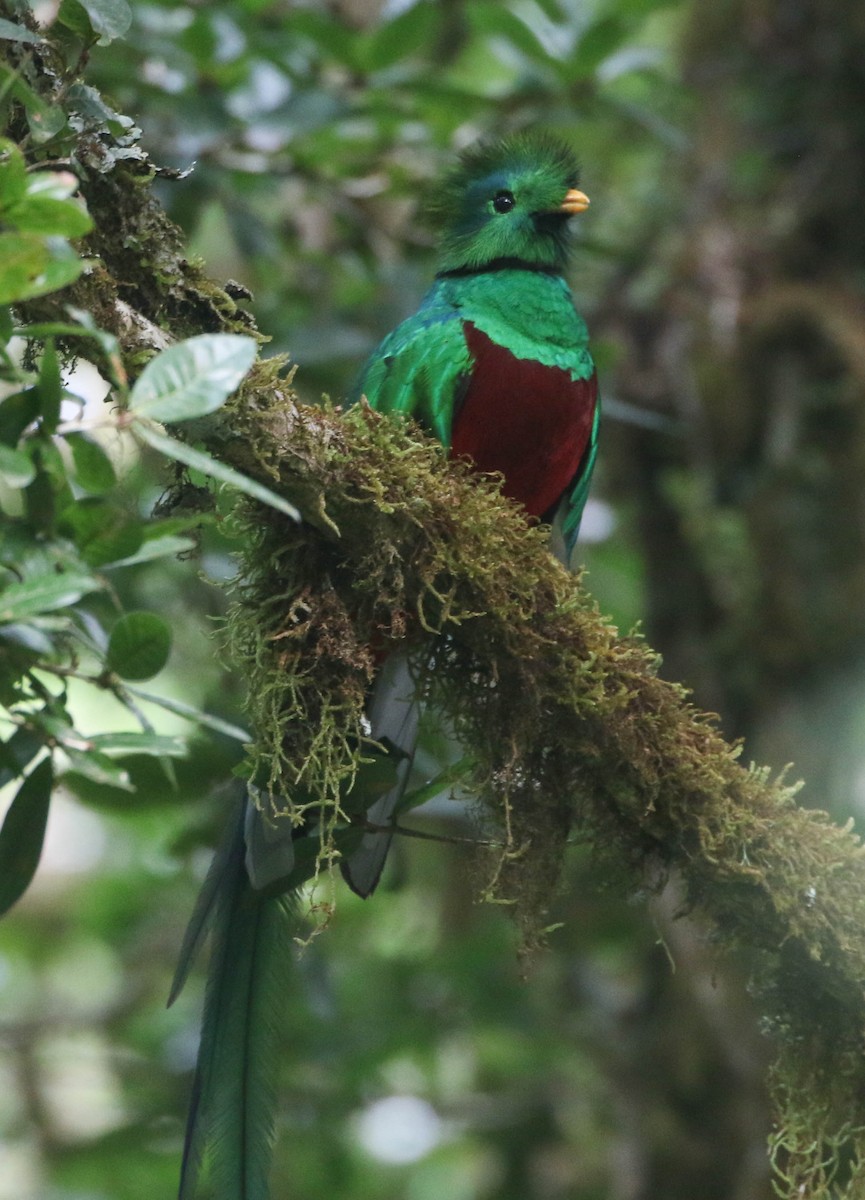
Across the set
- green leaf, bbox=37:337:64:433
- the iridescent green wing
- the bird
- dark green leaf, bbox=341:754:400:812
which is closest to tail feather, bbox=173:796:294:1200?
the bird

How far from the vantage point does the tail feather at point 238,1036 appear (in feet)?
6.28

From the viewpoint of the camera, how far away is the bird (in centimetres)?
201

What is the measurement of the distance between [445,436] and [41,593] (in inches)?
54.8

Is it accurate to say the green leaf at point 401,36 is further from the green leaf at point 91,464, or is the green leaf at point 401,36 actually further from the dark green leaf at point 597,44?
the green leaf at point 91,464

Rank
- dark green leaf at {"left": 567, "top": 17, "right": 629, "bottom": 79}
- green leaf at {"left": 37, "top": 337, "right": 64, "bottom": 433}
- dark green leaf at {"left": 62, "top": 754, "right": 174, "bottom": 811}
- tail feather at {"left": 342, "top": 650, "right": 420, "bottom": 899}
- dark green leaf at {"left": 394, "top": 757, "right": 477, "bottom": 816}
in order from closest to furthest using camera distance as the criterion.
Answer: green leaf at {"left": 37, "top": 337, "right": 64, "bottom": 433}
dark green leaf at {"left": 394, "top": 757, "right": 477, "bottom": 816}
tail feather at {"left": 342, "top": 650, "right": 420, "bottom": 899}
dark green leaf at {"left": 62, "top": 754, "right": 174, "bottom": 811}
dark green leaf at {"left": 567, "top": 17, "right": 629, "bottom": 79}

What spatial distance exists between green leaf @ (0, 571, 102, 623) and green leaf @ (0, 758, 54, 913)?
0.43 m

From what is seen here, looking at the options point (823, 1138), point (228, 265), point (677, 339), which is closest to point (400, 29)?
point (677, 339)

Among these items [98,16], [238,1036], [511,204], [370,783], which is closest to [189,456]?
[98,16]

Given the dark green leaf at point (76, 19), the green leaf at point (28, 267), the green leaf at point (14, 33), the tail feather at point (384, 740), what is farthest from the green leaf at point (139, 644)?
the tail feather at point (384, 740)

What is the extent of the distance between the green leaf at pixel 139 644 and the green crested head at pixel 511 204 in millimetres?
1758

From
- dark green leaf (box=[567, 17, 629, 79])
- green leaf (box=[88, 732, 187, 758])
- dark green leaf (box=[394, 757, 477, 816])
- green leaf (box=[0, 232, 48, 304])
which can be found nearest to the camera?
green leaf (box=[0, 232, 48, 304])

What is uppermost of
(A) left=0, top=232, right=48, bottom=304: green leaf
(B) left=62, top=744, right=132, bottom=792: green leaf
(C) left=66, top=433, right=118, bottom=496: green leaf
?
(A) left=0, top=232, right=48, bottom=304: green leaf

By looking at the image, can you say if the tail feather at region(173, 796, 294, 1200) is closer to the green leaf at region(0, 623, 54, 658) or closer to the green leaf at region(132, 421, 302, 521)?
the green leaf at region(0, 623, 54, 658)

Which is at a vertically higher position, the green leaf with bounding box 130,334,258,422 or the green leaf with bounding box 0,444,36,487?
the green leaf with bounding box 130,334,258,422
